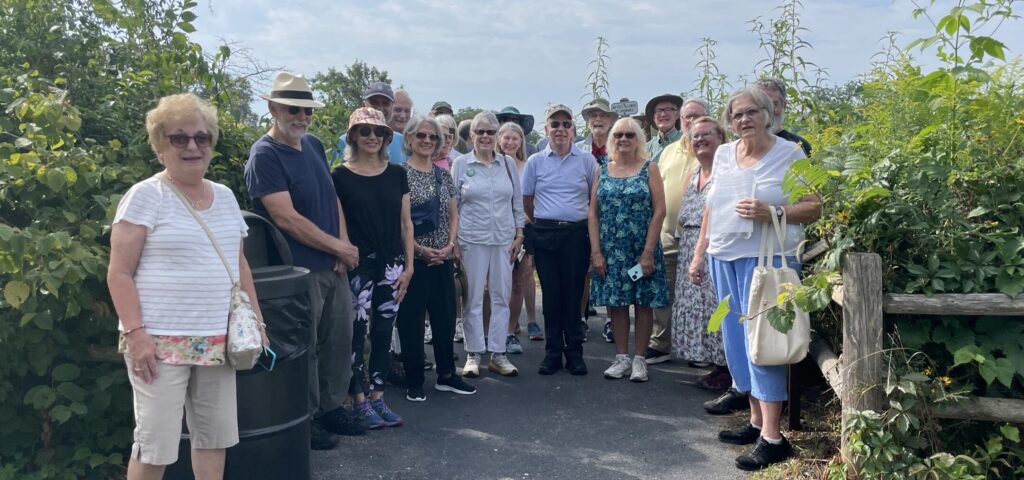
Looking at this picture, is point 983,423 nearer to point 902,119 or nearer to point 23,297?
point 902,119

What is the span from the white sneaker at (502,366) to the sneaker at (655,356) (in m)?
1.18

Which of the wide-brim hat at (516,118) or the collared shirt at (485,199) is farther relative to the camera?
the wide-brim hat at (516,118)

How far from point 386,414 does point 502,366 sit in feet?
4.67

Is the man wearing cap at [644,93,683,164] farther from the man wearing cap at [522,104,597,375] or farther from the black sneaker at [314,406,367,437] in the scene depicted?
the black sneaker at [314,406,367,437]

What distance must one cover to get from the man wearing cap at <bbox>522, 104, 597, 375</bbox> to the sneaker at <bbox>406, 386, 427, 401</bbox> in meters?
1.11

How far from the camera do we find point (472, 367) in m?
6.50

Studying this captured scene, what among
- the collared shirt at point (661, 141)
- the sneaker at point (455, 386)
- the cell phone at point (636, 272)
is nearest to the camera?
the sneaker at point (455, 386)

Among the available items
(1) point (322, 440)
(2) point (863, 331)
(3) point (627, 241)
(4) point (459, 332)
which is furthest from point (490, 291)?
(2) point (863, 331)

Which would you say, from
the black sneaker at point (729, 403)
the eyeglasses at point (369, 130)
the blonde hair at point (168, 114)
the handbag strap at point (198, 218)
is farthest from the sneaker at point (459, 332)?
the blonde hair at point (168, 114)

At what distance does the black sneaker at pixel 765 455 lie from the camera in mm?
4398

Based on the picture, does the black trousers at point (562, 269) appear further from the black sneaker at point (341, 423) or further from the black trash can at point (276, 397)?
the black trash can at point (276, 397)

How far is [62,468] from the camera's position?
396cm

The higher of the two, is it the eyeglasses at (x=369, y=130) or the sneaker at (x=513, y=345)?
the eyeglasses at (x=369, y=130)

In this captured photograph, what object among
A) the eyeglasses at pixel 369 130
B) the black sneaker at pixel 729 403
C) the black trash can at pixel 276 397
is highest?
the eyeglasses at pixel 369 130
